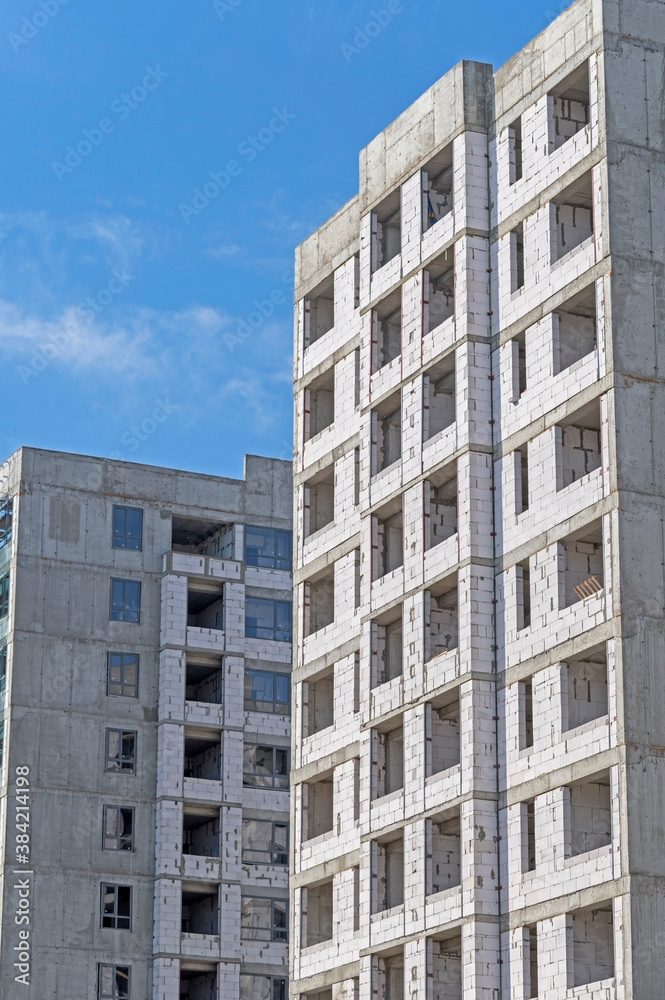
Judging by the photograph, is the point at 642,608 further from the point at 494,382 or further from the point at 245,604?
the point at 245,604

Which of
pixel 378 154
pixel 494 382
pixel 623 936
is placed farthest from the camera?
pixel 378 154

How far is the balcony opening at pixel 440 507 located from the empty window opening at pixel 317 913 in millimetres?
13310

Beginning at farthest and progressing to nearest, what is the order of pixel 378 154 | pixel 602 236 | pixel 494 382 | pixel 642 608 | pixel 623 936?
pixel 378 154 < pixel 494 382 < pixel 602 236 < pixel 642 608 < pixel 623 936

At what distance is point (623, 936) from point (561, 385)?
16753 millimetres

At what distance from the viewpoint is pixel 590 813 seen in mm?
56875

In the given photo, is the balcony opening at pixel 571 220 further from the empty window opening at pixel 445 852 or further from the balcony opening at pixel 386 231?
the empty window opening at pixel 445 852

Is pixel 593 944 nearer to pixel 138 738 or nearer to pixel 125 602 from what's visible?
pixel 138 738

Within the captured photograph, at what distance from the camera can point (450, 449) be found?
64812 mm

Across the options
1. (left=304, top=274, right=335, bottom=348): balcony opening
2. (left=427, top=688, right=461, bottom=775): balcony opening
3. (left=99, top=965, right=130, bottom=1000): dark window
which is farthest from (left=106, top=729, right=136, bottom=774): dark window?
(left=427, top=688, right=461, bottom=775): balcony opening

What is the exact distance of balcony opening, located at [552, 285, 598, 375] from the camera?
61406 mm

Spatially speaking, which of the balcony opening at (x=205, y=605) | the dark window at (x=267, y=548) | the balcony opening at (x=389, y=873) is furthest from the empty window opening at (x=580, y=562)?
the dark window at (x=267, y=548)

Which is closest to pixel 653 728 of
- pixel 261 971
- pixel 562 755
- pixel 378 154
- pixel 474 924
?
pixel 562 755

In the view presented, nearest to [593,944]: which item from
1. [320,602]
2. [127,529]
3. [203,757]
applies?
[320,602]

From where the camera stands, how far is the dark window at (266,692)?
101m
